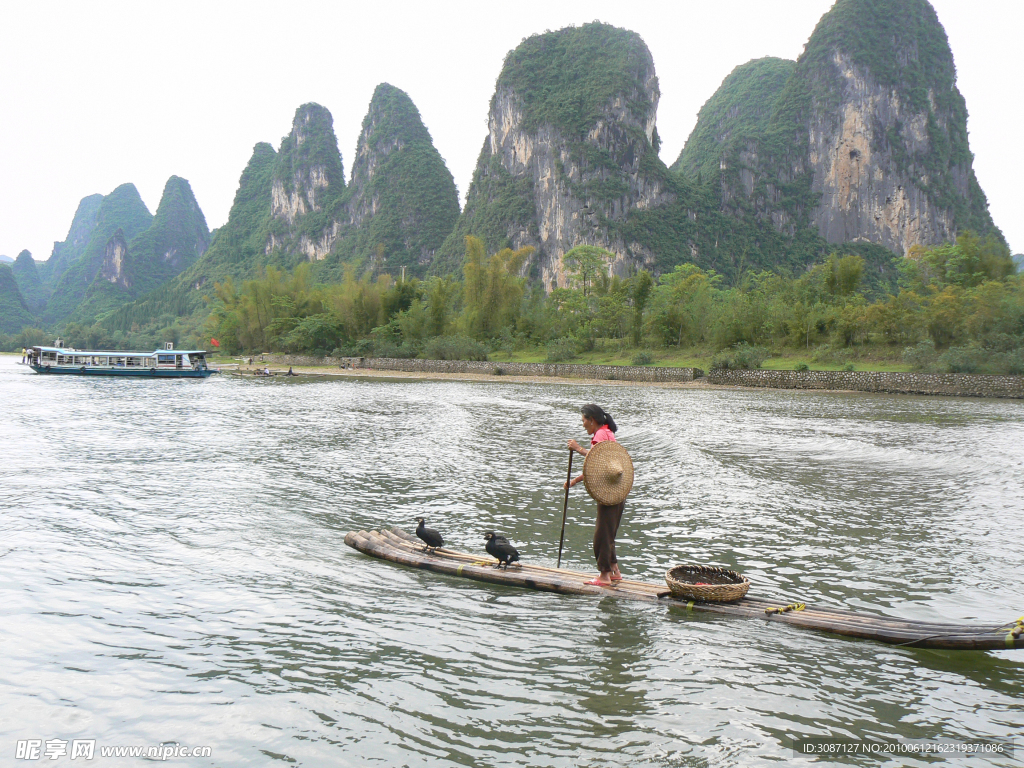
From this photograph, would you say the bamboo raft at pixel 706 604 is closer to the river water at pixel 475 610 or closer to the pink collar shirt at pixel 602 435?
the river water at pixel 475 610

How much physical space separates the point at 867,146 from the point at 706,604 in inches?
4853

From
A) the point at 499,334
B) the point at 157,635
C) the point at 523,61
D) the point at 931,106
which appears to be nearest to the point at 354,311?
the point at 499,334

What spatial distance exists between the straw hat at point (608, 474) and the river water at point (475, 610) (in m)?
0.97

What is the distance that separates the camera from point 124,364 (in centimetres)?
4381

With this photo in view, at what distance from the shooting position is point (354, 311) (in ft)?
195

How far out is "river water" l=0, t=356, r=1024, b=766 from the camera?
3.89 m

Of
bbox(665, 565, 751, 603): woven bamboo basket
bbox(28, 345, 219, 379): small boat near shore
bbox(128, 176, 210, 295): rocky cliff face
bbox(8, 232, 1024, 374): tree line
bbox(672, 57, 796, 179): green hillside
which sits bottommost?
bbox(665, 565, 751, 603): woven bamboo basket

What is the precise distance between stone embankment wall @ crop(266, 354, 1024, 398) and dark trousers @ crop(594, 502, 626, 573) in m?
31.0

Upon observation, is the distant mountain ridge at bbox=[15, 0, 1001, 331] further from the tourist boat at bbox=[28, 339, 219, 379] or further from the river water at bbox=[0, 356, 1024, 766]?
the river water at bbox=[0, 356, 1024, 766]

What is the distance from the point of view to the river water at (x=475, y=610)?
12.8 feet

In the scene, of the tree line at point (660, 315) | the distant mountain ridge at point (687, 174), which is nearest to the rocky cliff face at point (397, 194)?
the distant mountain ridge at point (687, 174)

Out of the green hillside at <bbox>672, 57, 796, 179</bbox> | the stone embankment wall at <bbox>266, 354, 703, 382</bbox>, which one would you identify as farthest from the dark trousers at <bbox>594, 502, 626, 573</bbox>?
the green hillside at <bbox>672, 57, 796, 179</bbox>

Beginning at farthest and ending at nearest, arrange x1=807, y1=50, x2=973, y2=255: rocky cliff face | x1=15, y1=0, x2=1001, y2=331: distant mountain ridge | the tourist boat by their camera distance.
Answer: x1=15, y1=0, x2=1001, y2=331: distant mountain ridge → x1=807, y1=50, x2=973, y2=255: rocky cliff face → the tourist boat

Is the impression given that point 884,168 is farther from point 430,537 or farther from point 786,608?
point 430,537
